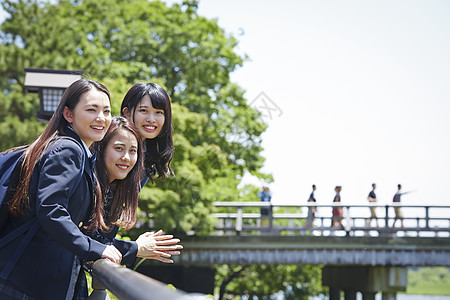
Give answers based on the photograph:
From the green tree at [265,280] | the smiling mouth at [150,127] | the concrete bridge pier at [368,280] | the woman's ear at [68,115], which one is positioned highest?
the smiling mouth at [150,127]

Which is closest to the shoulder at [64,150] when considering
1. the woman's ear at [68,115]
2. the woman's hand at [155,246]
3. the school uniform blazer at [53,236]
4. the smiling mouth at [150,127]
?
the school uniform blazer at [53,236]

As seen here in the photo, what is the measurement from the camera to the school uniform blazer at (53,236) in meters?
2.26

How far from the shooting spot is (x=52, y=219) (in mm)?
2238

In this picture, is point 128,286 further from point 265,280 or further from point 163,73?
point 265,280

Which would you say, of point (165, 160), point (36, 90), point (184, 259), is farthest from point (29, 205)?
point (184, 259)

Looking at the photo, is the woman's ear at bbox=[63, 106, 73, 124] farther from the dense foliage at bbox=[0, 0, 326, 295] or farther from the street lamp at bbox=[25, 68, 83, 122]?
the dense foliage at bbox=[0, 0, 326, 295]

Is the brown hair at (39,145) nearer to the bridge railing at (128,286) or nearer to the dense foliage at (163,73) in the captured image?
the bridge railing at (128,286)

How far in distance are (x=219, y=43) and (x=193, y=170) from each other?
897cm

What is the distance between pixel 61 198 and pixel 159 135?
61.3 inches

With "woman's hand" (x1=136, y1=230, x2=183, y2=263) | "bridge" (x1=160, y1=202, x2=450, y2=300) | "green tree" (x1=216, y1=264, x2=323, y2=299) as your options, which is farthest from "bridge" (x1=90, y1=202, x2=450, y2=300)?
"woman's hand" (x1=136, y1=230, x2=183, y2=263)

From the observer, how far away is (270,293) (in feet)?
128

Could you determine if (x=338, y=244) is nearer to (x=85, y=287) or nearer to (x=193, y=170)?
(x=193, y=170)

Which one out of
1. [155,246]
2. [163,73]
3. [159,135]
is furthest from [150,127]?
[163,73]

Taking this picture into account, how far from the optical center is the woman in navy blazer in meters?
2.26
